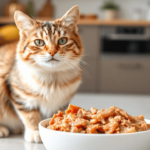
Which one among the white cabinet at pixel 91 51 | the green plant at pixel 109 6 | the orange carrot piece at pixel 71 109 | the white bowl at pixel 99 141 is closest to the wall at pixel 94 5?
the green plant at pixel 109 6

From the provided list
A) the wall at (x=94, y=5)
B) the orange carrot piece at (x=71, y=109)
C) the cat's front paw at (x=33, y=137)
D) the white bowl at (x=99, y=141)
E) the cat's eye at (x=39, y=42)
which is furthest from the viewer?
the wall at (x=94, y=5)

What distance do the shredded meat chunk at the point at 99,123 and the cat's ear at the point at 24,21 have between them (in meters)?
0.49

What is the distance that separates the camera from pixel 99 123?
0.76 m

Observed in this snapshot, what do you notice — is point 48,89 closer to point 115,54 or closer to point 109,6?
point 115,54

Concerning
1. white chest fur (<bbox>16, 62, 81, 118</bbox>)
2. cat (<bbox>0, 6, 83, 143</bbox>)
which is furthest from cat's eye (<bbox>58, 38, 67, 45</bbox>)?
white chest fur (<bbox>16, 62, 81, 118</bbox>)

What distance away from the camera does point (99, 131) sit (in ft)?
2.44

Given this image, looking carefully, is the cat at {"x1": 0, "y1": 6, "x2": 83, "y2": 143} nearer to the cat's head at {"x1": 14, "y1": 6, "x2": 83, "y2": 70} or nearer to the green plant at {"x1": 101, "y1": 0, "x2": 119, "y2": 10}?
the cat's head at {"x1": 14, "y1": 6, "x2": 83, "y2": 70}

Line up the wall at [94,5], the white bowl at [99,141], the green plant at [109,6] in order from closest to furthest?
the white bowl at [99,141]
the green plant at [109,6]
the wall at [94,5]

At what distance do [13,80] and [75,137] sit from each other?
0.58m

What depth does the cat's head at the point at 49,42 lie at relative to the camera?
3.50 feet

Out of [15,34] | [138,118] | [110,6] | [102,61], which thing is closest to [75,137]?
[138,118]

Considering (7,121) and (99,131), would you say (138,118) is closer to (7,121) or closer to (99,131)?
(99,131)

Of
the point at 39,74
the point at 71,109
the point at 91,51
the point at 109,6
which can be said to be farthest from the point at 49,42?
the point at 109,6

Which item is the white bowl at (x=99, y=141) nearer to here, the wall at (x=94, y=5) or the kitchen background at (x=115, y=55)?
the kitchen background at (x=115, y=55)
